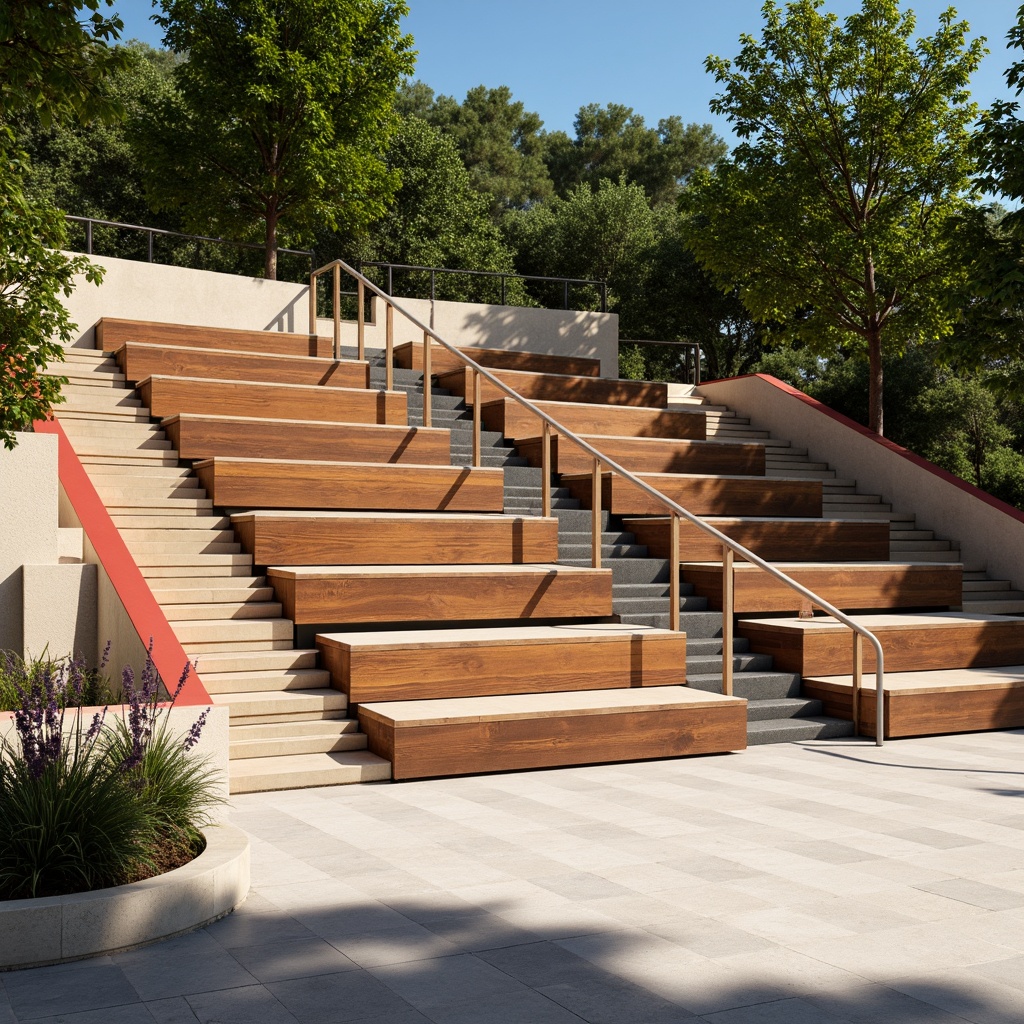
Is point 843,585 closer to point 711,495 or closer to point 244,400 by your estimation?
point 711,495

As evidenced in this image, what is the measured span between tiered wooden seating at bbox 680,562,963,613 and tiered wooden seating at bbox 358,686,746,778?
6.84 feet

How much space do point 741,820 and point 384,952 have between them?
2648 mm

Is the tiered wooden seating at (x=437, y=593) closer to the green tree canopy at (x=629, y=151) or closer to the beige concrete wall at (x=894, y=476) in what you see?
the beige concrete wall at (x=894, y=476)

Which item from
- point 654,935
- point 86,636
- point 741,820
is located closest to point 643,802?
point 741,820

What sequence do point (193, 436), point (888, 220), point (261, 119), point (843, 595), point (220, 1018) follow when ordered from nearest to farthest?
point (220, 1018), point (193, 436), point (843, 595), point (888, 220), point (261, 119)

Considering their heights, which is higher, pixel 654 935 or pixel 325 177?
pixel 325 177

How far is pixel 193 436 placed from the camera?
10.3m

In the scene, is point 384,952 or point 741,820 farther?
point 741,820

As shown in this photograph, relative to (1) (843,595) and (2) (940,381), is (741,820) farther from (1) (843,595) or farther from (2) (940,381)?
(2) (940,381)

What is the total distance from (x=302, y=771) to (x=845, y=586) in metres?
6.04

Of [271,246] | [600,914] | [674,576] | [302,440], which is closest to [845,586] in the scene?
[674,576]

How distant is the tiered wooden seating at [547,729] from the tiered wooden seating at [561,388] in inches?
249

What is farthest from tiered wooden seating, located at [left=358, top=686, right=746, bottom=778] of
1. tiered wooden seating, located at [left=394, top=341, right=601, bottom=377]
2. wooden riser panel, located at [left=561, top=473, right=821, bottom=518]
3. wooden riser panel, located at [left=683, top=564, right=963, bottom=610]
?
tiered wooden seating, located at [left=394, top=341, right=601, bottom=377]

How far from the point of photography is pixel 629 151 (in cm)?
4938
